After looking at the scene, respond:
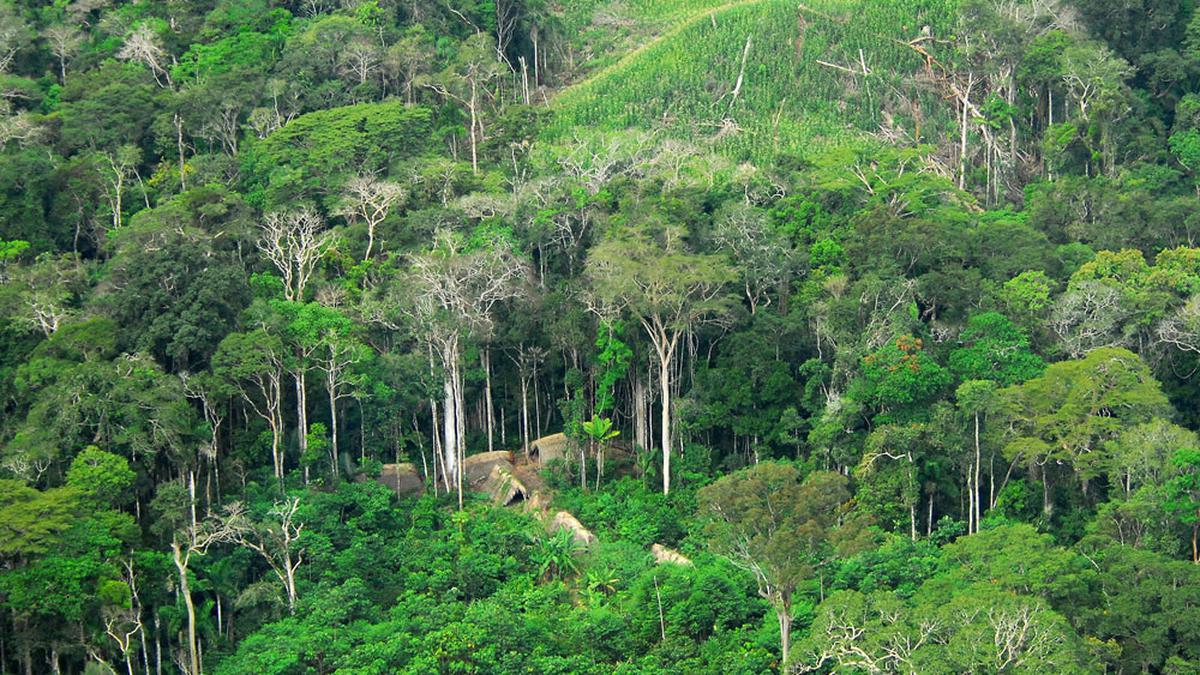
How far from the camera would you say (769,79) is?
5666 centimetres

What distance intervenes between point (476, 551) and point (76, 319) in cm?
941

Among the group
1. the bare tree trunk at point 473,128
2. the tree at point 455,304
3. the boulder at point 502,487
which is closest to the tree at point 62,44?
the bare tree trunk at point 473,128

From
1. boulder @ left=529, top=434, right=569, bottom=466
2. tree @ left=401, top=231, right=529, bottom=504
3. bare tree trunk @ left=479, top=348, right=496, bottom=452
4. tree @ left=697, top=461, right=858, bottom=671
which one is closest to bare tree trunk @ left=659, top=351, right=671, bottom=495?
boulder @ left=529, top=434, right=569, bottom=466

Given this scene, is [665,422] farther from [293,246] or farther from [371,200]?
[371,200]

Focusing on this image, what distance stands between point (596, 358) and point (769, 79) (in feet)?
50.8

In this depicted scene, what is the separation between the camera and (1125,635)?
1396 inches

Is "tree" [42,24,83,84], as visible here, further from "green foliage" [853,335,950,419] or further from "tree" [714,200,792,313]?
"green foliage" [853,335,950,419]

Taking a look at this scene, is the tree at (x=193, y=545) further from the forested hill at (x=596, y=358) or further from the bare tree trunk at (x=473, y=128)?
the bare tree trunk at (x=473, y=128)

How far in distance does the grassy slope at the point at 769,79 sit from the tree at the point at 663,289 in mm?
10389

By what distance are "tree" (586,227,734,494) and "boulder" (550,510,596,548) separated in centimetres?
193

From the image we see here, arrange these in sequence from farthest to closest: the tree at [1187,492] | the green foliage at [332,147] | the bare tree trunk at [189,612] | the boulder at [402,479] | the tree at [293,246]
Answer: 1. the green foliage at [332,147]
2. the tree at [293,246]
3. the boulder at [402,479]
4. the bare tree trunk at [189,612]
5. the tree at [1187,492]

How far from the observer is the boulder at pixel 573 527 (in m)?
41.4

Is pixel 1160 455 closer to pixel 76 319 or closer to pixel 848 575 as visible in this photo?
pixel 848 575

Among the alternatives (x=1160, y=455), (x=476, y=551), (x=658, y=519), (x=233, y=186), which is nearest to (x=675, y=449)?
(x=658, y=519)
